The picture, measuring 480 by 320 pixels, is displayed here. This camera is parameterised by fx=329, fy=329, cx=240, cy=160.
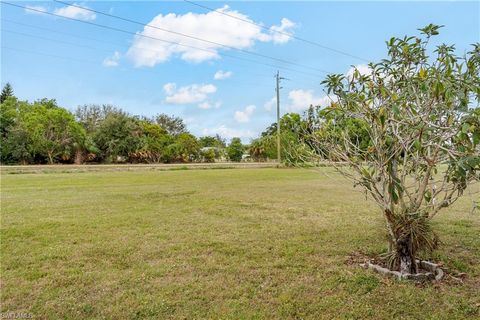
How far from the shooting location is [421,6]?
797cm

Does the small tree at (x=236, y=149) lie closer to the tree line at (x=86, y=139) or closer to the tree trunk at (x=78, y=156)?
the tree line at (x=86, y=139)

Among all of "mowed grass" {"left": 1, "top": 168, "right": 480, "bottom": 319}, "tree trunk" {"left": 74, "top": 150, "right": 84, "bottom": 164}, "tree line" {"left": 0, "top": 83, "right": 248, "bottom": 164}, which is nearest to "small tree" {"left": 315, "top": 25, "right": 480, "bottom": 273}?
"mowed grass" {"left": 1, "top": 168, "right": 480, "bottom": 319}

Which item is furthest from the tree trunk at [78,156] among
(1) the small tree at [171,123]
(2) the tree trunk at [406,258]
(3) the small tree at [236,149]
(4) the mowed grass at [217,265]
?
(2) the tree trunk at [406,258]

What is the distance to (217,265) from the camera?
13.4 feet

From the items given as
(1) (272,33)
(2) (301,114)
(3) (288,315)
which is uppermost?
(1) (272,33)

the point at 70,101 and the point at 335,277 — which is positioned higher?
the point at 70,101

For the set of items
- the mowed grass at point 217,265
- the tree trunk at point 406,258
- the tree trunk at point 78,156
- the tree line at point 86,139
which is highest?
the tree line at point 86,139

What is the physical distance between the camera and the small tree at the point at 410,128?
9.80 ft

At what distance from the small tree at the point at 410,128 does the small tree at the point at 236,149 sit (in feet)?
152

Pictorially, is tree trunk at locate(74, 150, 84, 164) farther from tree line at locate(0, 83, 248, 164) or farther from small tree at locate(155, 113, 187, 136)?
small tree at locate(155, 113, 187, 136)

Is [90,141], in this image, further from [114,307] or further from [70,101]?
[114,307]

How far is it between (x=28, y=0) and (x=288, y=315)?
35.5ft

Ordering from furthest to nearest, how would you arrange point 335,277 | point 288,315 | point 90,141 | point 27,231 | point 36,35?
point 90,141, point 36,35, point 27,231, point 335,277, point 288,315

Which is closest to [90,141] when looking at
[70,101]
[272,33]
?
[70,101]
